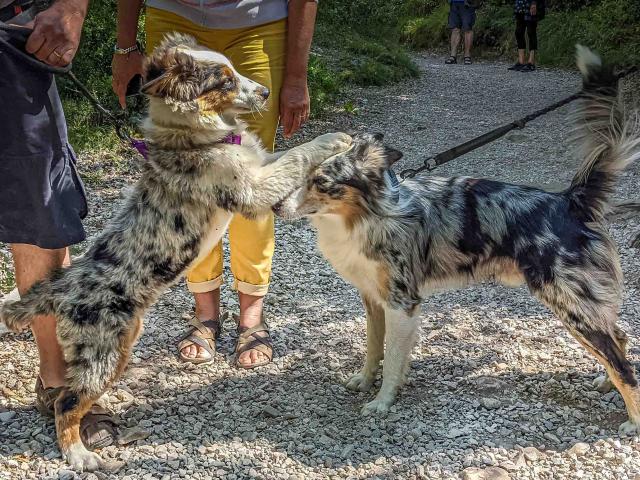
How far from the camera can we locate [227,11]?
373cm

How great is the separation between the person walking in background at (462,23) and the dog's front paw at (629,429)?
16031mm

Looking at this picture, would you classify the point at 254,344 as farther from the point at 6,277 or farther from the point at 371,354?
the point at 6,277

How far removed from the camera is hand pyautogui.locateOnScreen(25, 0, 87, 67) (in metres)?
2.94

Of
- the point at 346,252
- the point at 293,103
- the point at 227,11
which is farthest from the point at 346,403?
the point at 227,11

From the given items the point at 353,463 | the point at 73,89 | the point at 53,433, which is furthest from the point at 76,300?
A: the point at 73,89

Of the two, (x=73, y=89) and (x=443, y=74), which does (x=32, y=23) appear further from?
(x=443, y=74)

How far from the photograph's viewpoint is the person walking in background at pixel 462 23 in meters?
18.2

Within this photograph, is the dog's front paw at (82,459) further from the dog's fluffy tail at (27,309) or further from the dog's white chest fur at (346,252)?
the dog's white chest fur at (346,252)

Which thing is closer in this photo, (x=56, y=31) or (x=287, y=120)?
(x=56, y=31)

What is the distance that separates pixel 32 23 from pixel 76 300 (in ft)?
4.07

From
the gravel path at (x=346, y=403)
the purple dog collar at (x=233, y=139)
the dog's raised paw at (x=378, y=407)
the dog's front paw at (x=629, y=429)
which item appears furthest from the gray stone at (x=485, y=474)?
the purple dog collar at (x=233, y=139)

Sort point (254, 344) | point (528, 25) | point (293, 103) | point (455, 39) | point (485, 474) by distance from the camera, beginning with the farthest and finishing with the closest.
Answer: point (455, 39) < point (528, 25) < point (254, 344) < point (293, 103) < point (485, 474)

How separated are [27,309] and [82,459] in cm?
76

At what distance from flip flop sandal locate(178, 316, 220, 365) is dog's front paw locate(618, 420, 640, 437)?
236 centimetres
